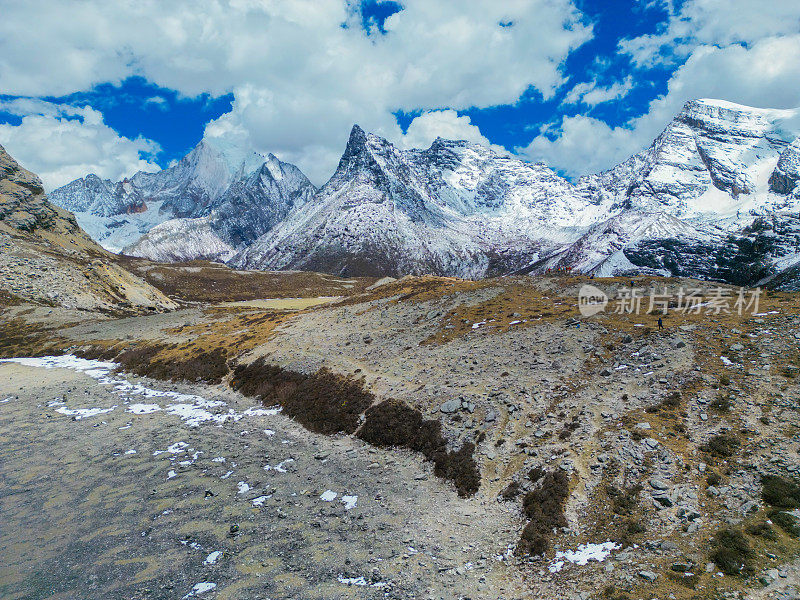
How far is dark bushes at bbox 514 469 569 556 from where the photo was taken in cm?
1673

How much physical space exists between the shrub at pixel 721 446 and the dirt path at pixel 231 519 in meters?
10.6

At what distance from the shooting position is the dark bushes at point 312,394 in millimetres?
31531

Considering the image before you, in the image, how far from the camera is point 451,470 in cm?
2308

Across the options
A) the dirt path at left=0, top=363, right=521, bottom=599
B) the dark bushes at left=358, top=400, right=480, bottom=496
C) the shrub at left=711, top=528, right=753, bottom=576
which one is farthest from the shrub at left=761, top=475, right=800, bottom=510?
the dark bushes at left=358, top=400, right=480, bottom=496

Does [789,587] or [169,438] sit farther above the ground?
[789,587]

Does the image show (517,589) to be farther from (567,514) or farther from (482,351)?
(482,351)

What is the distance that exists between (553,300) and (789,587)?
33803mm

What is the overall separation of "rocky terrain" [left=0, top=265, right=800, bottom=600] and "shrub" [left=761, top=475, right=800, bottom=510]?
0.22 feet

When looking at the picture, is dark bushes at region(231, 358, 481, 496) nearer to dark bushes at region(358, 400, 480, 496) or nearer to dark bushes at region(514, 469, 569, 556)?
dark bushes at region(358, 400, 480, 496)

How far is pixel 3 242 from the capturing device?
98.2 metres

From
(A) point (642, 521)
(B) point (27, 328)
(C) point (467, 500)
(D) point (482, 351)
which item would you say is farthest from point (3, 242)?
(A) point (642, 521)

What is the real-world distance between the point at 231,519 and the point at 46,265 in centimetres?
11094

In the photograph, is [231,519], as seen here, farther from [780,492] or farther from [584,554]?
[780,492]

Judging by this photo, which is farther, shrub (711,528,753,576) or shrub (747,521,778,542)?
shrub (747,521,778,542)
